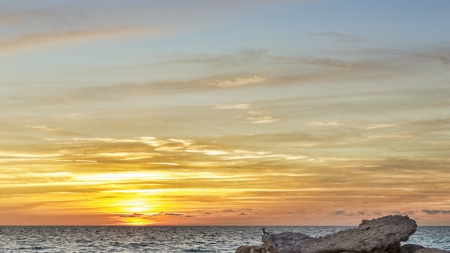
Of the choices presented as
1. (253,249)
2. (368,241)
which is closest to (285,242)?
(253,249)

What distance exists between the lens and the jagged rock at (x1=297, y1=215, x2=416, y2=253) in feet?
92.7

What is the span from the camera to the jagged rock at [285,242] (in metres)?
32.3

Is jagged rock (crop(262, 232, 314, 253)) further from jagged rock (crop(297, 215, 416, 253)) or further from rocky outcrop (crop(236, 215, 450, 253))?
jagged rock (crop(297, 215, 416, 253))

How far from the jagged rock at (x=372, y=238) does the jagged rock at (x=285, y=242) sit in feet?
4.47

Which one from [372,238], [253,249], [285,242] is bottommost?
[253,249]

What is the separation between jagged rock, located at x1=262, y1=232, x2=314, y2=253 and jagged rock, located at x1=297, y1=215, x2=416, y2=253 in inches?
53.6

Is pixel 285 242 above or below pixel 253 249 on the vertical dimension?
above

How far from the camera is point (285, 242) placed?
3325cm

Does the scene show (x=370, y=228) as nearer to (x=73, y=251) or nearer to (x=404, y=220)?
(x=404, y=220)

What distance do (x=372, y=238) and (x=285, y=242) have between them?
236 inches

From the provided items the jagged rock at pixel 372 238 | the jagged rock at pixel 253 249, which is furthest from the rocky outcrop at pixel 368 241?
the jagged rock at pixel 253 249

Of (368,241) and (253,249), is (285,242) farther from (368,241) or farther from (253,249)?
(368,241)

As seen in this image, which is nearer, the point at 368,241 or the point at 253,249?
the point at 368,241

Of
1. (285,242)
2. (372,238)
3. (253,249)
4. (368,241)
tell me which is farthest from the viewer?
(253,249)
